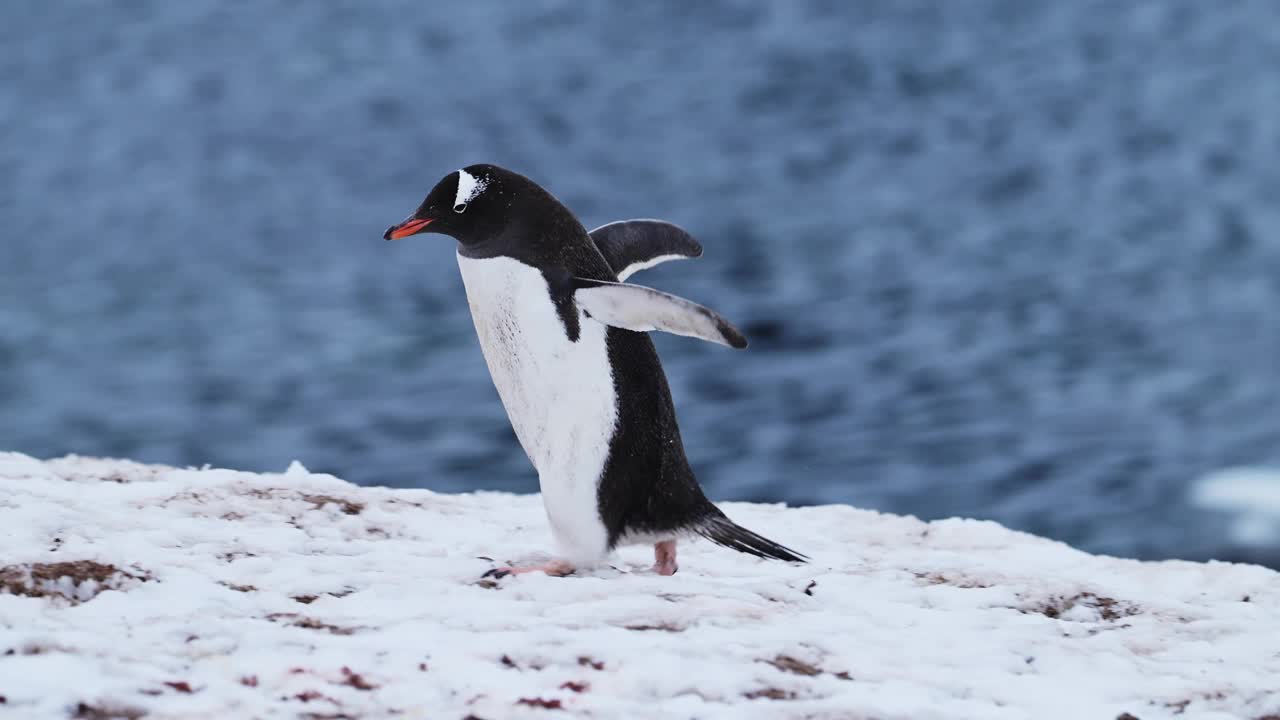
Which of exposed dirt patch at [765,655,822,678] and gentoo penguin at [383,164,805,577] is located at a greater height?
gentoo penguin at [383,164,805,577]

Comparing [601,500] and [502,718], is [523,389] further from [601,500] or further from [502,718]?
[502,718]

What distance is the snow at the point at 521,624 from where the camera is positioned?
10.2 ft

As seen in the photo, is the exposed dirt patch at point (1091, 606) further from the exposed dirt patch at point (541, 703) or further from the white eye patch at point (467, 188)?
the white eye patch at point (467, 188)

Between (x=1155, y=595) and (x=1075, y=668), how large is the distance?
4.28 ft

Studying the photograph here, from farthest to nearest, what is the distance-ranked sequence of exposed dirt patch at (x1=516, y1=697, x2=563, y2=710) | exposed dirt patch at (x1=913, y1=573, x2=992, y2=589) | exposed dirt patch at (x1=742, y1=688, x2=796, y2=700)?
1. exposed dirt patch at (x1=913, y1=573, x2=992, y2=589)
2. exposed dirt patch at (x1=742, y1=688, x2=796, y2=700)
3. exposed dirt patch at (x1=516, y1=697, x2=563, y2=710)

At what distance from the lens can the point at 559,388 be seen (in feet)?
14.5

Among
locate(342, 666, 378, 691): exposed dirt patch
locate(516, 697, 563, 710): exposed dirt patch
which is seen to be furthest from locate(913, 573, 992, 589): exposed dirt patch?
locate(342, 666, 378, 691): exposed dirt patch

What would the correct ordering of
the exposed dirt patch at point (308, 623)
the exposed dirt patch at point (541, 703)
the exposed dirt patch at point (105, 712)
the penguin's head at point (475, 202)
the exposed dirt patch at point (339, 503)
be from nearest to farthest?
the exposed dirt patch at point (105, 712) < the exposed dirt patch at point (541, 703) < the exposed dirt patch at point (308, 623) < the penguin's head at point (475, 202) < the exposed dirt patch at point (339, 503)

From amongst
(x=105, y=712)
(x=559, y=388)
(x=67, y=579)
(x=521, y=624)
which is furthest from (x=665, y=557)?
(x=105, y=712)

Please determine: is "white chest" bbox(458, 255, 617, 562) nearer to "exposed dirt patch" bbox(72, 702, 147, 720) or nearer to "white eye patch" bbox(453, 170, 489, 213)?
"white eye patch" bbox(453, 170, 489, 213)

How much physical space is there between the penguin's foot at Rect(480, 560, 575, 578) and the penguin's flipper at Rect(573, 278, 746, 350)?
769 millimetres

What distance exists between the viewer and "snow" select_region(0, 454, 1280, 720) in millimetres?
3104

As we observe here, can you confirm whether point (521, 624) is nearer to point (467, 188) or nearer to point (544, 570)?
point (544, 570)

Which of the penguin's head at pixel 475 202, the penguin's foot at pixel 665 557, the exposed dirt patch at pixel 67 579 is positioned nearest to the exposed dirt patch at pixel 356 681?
the exposed dirt patch at pixel 67 579
